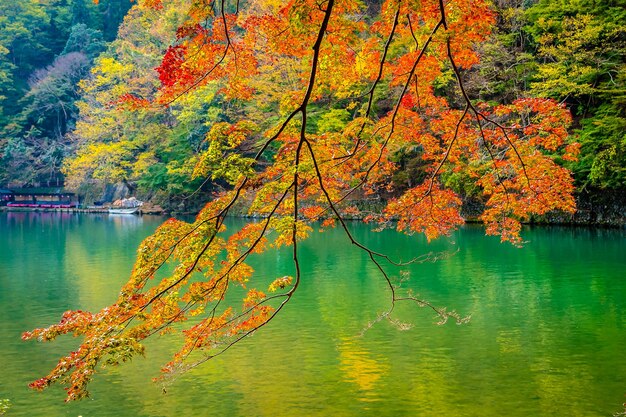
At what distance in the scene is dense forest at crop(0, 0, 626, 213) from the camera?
58.0 feet

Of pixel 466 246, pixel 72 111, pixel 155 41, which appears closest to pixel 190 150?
pixel 155 41

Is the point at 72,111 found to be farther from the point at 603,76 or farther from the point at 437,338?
the point at 437,338

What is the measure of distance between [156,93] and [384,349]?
25.1m

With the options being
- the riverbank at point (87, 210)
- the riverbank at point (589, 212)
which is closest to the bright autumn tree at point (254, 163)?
the riverbank at point (589, 212)

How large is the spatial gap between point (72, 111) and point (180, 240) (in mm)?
36484

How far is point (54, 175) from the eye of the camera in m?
38.1

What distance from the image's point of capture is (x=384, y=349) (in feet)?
26.9

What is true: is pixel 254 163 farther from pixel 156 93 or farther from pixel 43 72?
pixel 43 72

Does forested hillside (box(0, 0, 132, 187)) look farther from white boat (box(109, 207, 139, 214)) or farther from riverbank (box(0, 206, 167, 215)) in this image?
white boat (box(109, 207, 139, 214))

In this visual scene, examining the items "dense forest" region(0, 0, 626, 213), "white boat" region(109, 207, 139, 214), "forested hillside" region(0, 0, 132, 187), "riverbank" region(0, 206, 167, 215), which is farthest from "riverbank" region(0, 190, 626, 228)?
"forested hillside" region(0, 0, 132, 187)

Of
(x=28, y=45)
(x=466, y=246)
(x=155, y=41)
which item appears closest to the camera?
(x=466, y=246)

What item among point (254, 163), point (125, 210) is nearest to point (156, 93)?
point (125, 210)

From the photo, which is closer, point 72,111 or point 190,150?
point 190,150

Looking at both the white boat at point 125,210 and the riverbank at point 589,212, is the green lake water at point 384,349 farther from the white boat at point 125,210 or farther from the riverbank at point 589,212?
the white boat at point 125,210
